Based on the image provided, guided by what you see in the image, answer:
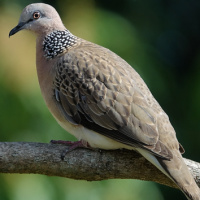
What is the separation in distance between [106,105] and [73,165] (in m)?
0.51

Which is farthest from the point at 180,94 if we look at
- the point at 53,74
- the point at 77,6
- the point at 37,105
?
the point at 53,74

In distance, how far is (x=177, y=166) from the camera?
4949 millimetres

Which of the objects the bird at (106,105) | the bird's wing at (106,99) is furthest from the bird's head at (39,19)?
the bird's wing at (106,99)

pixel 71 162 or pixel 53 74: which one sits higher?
pixel 53 74

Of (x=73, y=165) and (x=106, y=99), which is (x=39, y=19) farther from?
(x=73, y=165)

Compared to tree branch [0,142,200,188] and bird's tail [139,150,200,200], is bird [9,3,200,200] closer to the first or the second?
bird's tail [139,150,200,200]

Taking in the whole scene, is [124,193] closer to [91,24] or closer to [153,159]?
[91,24]

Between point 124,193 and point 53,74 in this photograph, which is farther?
point 124,193

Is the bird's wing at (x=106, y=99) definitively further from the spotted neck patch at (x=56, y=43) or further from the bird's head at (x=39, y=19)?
the bird's head at (x=39, y=19)

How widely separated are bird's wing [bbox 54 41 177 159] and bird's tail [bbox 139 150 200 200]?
0.18 feet

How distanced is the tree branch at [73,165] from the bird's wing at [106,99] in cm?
20

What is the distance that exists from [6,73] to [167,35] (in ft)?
9.91

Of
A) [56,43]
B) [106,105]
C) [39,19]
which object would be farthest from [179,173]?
[39,19]

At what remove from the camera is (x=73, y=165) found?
17.1 feet
